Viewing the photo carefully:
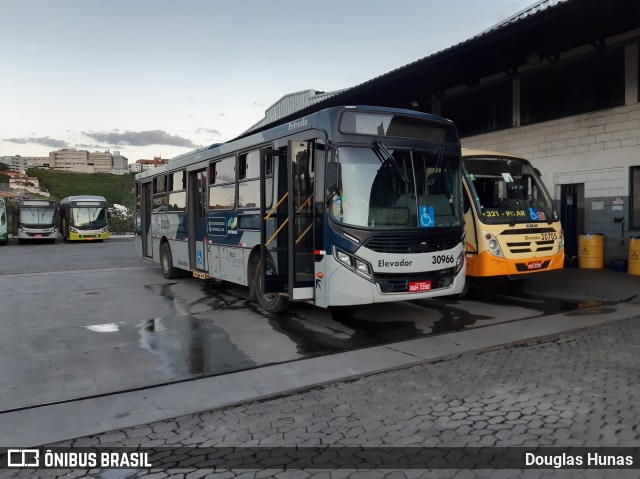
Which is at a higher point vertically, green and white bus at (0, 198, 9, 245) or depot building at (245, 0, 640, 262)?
depot building at (245, 0, 640, 262)

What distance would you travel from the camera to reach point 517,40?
42.4 ft

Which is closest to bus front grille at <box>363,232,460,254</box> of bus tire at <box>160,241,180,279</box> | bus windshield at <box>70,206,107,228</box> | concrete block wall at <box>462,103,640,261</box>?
bus tire at <box>160,241,180,279</box>

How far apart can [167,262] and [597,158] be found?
11.4m

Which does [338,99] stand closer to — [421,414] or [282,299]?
[282,299]

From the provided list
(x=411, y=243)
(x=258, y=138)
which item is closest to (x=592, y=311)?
(x=411, y=243)

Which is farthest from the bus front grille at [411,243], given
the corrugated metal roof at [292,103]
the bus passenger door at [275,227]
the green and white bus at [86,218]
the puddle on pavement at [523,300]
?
the green and white bus at [86,218]

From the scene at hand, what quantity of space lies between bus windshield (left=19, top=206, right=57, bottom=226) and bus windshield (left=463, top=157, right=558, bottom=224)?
28.4m

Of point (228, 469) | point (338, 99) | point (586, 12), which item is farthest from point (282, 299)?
point (338, 99)

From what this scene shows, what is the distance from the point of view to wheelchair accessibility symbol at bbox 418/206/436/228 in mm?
7121

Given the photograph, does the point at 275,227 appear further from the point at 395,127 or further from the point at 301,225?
the point at 395,127

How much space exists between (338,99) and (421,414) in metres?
16.0

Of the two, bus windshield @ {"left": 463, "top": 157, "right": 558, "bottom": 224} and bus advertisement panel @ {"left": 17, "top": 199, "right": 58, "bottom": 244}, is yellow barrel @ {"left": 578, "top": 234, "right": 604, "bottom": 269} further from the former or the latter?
bus advertisement panel @ {"left": 17, "top": 199, "right": 58, "bottom": 244}

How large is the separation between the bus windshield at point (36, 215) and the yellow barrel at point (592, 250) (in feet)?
95.0

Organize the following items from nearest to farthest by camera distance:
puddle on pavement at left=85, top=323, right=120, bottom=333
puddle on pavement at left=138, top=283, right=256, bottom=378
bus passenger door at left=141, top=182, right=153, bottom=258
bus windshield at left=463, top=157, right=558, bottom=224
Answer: puddle on pavement at left=138, top=283, right=256, bottom=378, puddle on pavement at left=85, top=323, right=120, bottom=333, bus windshield at left=463, top=157, right=558, bottom=224, bus passenger door at left=141, top=182, right=153, bottom=258
